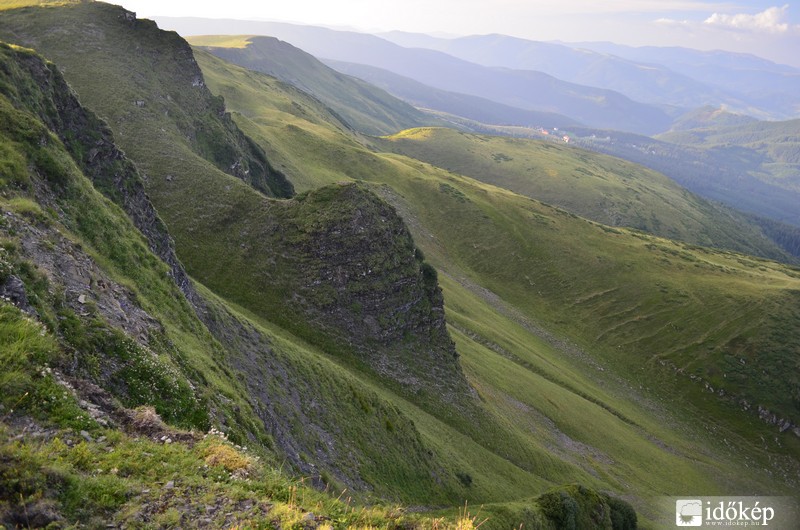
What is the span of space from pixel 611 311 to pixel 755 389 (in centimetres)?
3334

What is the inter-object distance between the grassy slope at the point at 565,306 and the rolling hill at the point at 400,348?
0.62 metres

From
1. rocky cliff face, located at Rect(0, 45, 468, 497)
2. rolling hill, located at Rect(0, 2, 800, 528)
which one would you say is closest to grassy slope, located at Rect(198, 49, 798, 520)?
rolling hill, located at Rect(0, 2, 800, 528)

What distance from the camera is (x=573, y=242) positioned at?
142 m

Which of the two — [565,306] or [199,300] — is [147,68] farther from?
[565,306]

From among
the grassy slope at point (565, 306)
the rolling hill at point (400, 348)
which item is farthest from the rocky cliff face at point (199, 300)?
the grassy slope at point (565, 306)

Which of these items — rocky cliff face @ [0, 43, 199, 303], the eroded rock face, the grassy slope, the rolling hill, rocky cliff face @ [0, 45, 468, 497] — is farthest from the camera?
the grassy slope

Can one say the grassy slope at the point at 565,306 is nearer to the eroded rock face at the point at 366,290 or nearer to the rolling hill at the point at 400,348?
the rolling hill at the point at 400,348

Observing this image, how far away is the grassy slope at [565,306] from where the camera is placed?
228 ft

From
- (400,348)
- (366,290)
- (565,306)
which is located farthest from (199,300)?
(565,306)

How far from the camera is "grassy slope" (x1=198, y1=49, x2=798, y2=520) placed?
228ft

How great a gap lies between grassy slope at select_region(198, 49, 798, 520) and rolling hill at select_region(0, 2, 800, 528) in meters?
0.62

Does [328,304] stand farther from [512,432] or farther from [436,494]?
[512,432]

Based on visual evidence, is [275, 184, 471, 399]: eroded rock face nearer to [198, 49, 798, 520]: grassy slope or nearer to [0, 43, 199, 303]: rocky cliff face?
[198, 49, 798, 520]: grassy slope

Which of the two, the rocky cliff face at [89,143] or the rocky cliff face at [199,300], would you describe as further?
the rocky cliff face at [89,143]
